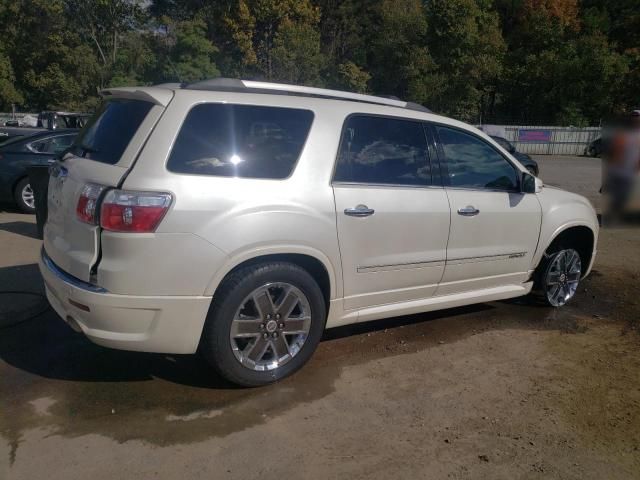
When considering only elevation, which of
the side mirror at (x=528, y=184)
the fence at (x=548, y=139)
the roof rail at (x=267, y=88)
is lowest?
the fence at (x=548, y=139)

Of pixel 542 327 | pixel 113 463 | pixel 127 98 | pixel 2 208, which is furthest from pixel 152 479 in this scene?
pixel 2 208

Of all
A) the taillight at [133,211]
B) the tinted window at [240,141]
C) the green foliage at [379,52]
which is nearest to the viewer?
the taillight at [133,211]

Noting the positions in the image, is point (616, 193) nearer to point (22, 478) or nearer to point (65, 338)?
point (65, 338)

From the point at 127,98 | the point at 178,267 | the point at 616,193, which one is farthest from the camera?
the point at 616,193

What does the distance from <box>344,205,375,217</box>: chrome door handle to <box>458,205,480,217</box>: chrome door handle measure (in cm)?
87

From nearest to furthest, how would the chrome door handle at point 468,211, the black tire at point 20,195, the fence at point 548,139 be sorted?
the chrome door handle at point 468,211 < the black tire at point 20,195 < the fence at point 548,139

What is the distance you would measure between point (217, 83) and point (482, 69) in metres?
41.4

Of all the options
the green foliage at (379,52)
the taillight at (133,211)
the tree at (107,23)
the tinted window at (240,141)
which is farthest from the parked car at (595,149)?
the tree at (107,23)

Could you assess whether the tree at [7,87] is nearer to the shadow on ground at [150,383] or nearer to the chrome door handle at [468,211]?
the shadow on ground at [150,383]

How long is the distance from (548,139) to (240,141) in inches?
1427

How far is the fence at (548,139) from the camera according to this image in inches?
1415

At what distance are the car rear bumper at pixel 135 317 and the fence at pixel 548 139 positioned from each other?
35034 mm

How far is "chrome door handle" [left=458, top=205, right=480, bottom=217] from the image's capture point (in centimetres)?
439

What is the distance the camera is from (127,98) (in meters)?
3.70
